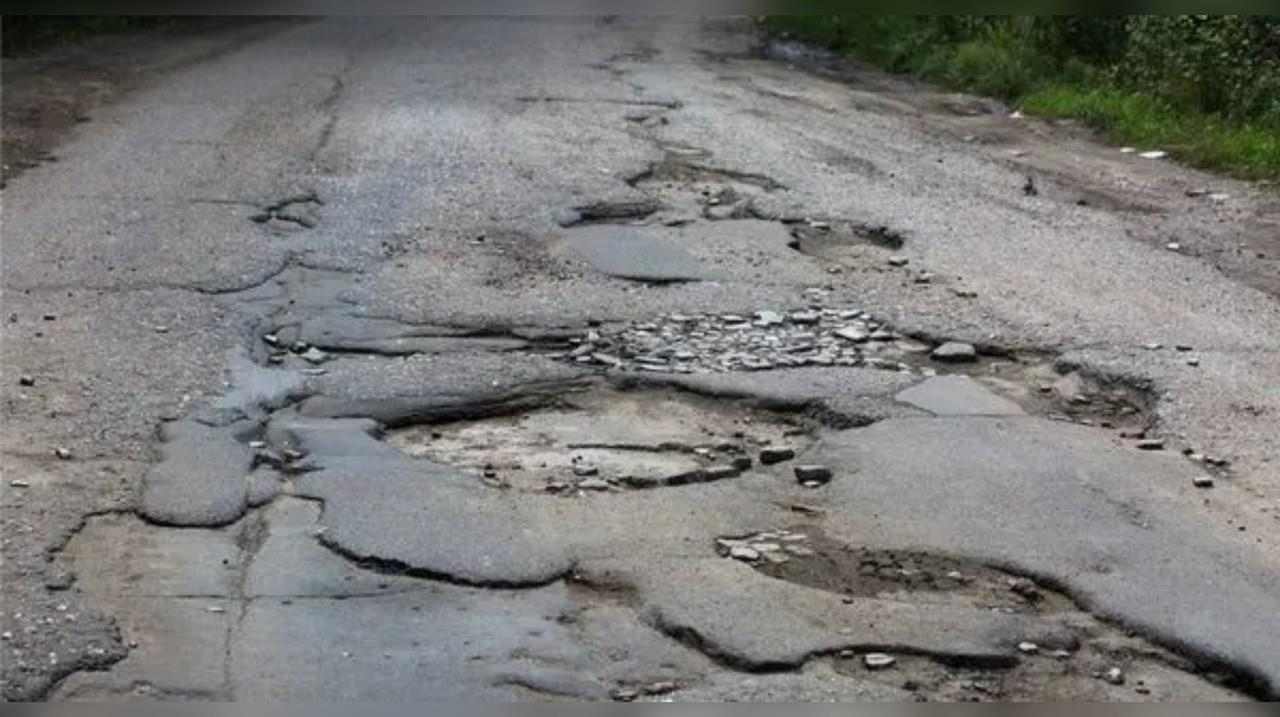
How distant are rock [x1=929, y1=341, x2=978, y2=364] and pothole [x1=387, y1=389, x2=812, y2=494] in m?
0.99

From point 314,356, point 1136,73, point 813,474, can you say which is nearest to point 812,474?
point 813,474

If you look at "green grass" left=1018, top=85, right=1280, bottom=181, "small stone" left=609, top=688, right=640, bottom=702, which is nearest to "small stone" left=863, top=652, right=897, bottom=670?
"small stone" left=609, top=688, right=640, bottom=702

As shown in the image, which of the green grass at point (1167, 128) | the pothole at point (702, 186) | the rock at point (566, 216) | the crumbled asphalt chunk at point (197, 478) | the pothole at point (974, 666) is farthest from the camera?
the green grass at point (1167, 128)

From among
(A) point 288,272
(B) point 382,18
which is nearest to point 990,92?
(A) point 288,272

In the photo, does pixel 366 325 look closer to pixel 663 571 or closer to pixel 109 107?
pixel 663 571

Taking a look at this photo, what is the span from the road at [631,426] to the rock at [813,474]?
3 centimetres

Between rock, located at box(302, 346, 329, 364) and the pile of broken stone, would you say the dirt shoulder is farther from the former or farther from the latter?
the pile of broken stone

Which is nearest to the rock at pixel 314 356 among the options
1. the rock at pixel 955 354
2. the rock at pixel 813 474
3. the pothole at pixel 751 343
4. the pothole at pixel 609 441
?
the pothole at pixel 609 441

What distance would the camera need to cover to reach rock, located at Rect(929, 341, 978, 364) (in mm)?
6578

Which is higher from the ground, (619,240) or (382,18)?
(382,18)

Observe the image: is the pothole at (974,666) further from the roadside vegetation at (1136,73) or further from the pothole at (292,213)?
the roadside vegetation at (1136,73)

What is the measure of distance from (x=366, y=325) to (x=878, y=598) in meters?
3.04

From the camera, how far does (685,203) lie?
362 inches

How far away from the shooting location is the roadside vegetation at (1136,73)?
452 inches
